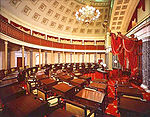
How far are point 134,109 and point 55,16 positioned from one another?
14023 millimetres

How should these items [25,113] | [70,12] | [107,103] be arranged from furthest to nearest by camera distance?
[70,12], [107,103], [25,113]

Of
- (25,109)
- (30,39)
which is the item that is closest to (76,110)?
(25,109)

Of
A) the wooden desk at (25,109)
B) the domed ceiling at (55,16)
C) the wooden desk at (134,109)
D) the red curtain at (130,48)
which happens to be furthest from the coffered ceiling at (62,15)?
the wooden desk at (25,109)

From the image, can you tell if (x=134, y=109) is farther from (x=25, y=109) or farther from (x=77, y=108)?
(x=25, y=109)

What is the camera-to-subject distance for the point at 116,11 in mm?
7957

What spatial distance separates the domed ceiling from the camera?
8557mm

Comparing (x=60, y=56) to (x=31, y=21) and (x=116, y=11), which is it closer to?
(x=31, y=21)

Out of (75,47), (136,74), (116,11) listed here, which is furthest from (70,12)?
(136,74)

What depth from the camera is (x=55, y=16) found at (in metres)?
12.3

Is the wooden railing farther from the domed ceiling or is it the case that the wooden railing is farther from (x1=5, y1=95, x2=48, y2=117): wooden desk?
(x1=5, y1=95, x2=48, y2=117): wooden desk

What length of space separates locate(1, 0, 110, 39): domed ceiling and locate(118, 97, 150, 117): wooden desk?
36.6 ft

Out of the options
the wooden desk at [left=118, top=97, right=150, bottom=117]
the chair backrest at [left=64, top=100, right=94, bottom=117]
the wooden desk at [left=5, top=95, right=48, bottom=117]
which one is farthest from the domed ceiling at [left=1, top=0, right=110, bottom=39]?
the wooden desk at [left=118, top=97, right=150, bottom=117]

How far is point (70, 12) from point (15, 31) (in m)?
9.26

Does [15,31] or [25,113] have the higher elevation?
[15,31]
